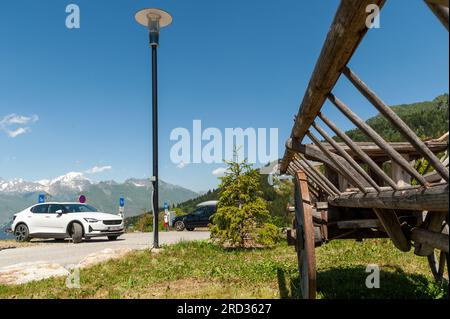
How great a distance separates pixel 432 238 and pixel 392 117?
3.42 feet

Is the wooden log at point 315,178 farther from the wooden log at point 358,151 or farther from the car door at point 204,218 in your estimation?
the car door at point 204,218

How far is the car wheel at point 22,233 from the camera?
43.6ft

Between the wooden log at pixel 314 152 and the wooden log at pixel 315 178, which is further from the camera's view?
the wooden log at pixel 315 178

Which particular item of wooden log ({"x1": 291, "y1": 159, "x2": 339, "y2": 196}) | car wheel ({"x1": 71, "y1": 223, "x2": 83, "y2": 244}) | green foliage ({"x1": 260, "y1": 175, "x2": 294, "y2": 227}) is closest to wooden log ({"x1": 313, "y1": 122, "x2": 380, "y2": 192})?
wooden log ({"x1": 291, "y1": 159, "x2": 339, "y2": 196})

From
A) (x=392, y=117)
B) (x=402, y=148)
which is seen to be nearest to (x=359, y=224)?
(x=402, y=148)

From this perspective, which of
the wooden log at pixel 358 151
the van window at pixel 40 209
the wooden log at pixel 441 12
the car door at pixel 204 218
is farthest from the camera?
the car door at pixel 204 218

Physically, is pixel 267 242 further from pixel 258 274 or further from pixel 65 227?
pixel 65 227

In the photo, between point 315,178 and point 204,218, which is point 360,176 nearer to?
point 315,178

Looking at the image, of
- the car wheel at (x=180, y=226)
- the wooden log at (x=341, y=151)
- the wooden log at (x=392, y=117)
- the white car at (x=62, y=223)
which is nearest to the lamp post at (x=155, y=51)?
the white car at (x=62, y=223)

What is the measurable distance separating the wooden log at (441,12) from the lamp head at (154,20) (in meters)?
9.20

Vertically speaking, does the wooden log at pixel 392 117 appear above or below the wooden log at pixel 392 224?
above

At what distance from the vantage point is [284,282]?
5.38m

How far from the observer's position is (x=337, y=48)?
2.08 m
